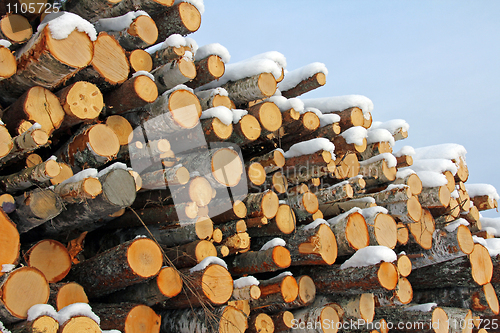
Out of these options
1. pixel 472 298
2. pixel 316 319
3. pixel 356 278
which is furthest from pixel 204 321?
pixel 472 298

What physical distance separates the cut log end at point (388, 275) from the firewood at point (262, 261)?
0.80 m

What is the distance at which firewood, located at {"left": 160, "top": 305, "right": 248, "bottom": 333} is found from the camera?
2.67 metres

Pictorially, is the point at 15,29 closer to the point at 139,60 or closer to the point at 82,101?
the point at 82,101

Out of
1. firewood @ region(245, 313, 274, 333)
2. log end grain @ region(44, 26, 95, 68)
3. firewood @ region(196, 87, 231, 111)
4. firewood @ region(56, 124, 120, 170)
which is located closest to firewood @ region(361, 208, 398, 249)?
firewood @ region(245, 313, 274, 333)

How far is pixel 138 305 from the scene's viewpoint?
247cm

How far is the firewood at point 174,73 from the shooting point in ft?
9.96

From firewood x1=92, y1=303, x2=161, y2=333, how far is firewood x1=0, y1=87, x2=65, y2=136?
1.31 metres

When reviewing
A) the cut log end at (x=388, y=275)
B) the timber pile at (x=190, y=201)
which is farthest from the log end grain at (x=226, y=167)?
the cut log end at (x=388, y=275)

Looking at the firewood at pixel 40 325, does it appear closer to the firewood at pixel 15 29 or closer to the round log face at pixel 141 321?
the round log face at pixel 141 321

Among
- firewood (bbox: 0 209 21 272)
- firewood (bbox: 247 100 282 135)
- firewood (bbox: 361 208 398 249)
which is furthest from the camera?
firewood (bbox: 361 208 398 249)

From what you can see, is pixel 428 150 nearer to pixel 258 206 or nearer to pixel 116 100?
pixel 258 206

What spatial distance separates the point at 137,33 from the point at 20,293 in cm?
212

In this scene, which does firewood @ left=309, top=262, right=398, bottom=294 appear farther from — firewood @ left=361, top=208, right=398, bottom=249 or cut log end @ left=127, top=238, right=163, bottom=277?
cut log end @ left=127, top=238, right=163, bottom=277

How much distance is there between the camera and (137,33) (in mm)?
2986
